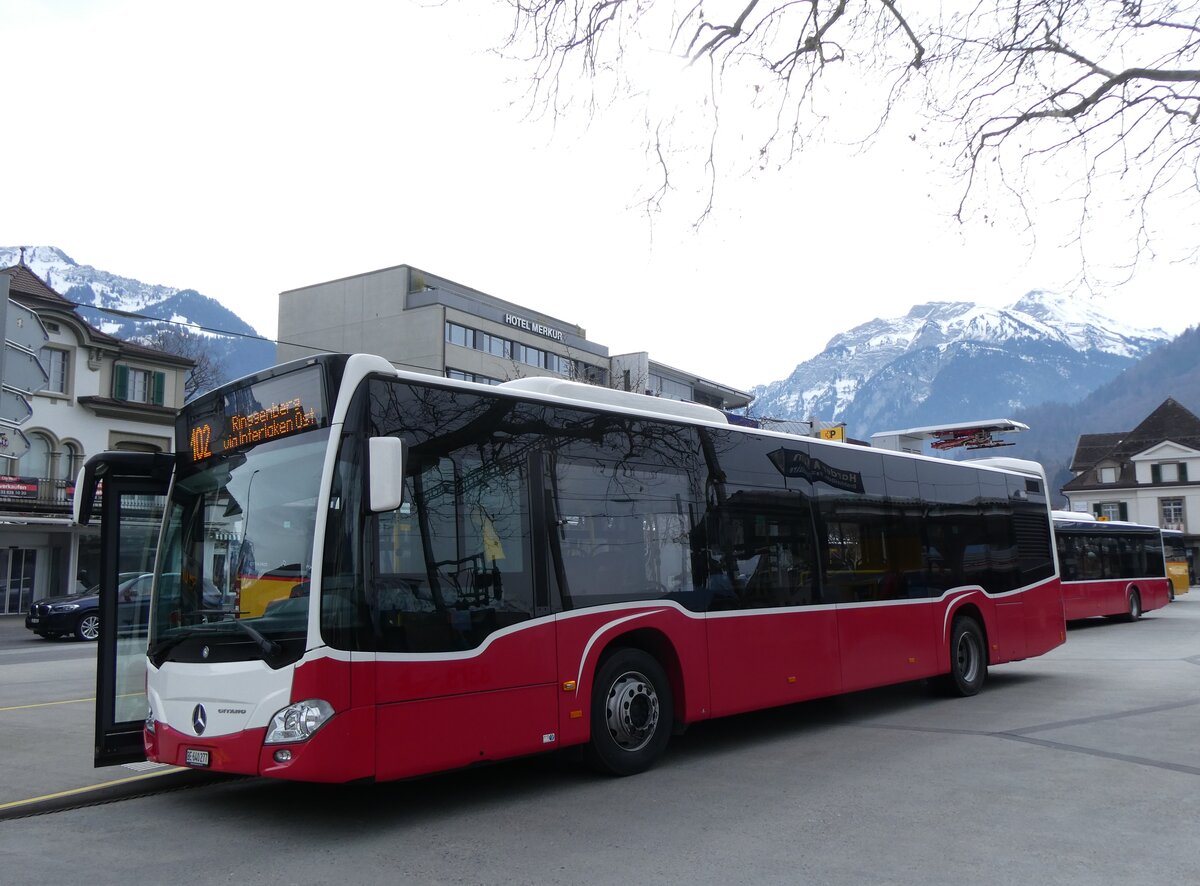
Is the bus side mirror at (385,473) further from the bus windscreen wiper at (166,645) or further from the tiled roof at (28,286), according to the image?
the tiled roof at (28,286)

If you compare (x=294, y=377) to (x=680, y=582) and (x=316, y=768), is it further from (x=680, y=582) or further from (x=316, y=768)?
(x=680, y=582)

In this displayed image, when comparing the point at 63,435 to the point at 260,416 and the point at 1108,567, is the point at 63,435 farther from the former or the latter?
the point at 1108,567

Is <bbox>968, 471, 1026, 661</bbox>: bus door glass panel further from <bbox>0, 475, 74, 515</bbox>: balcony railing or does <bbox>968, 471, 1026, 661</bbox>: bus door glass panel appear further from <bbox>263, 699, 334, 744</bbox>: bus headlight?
<bbox>0, 475, 74, 515</bbox>: balcony railing

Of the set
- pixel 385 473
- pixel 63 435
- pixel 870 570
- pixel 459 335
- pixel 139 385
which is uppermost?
pixel 459 335

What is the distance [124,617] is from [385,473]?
3.04 meters

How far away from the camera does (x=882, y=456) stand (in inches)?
456

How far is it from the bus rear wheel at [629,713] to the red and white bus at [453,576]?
2 centimetres

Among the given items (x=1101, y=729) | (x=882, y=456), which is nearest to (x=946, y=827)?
(x=1101, y=729)

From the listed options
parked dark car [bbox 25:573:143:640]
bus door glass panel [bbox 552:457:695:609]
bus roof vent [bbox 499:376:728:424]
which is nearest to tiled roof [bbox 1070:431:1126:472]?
parked dark car [bbox 25:573:143:640]

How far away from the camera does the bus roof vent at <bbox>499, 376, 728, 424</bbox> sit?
7961 mm

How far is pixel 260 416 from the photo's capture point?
22.5 ft

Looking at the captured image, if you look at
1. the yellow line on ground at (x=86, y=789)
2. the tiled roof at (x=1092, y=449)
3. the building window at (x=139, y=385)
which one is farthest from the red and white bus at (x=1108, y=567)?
the tiled roof at (x=1092, y=449)

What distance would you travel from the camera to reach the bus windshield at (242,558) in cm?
610

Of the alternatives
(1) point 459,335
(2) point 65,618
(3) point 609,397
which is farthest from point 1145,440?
(3) point 609,397
